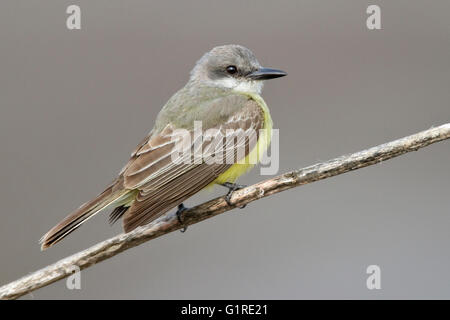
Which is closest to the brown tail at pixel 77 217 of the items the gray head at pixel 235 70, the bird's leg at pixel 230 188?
the bird's leg at pixel 230 188

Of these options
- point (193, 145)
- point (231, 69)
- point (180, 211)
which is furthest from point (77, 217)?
point (231, 69)

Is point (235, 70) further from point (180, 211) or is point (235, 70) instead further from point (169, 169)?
point (180, 211)

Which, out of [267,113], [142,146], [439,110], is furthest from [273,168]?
[439,110]

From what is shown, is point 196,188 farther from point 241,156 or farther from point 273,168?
point 273,168

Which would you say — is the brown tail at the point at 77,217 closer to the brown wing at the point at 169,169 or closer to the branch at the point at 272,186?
the brown wing at the point at 169,169

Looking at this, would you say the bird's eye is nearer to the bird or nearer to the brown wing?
the bird

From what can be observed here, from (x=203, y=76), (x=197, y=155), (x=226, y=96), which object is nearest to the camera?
(x=197, y=155)

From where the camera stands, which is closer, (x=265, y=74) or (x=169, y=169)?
(x=169, y=169)
